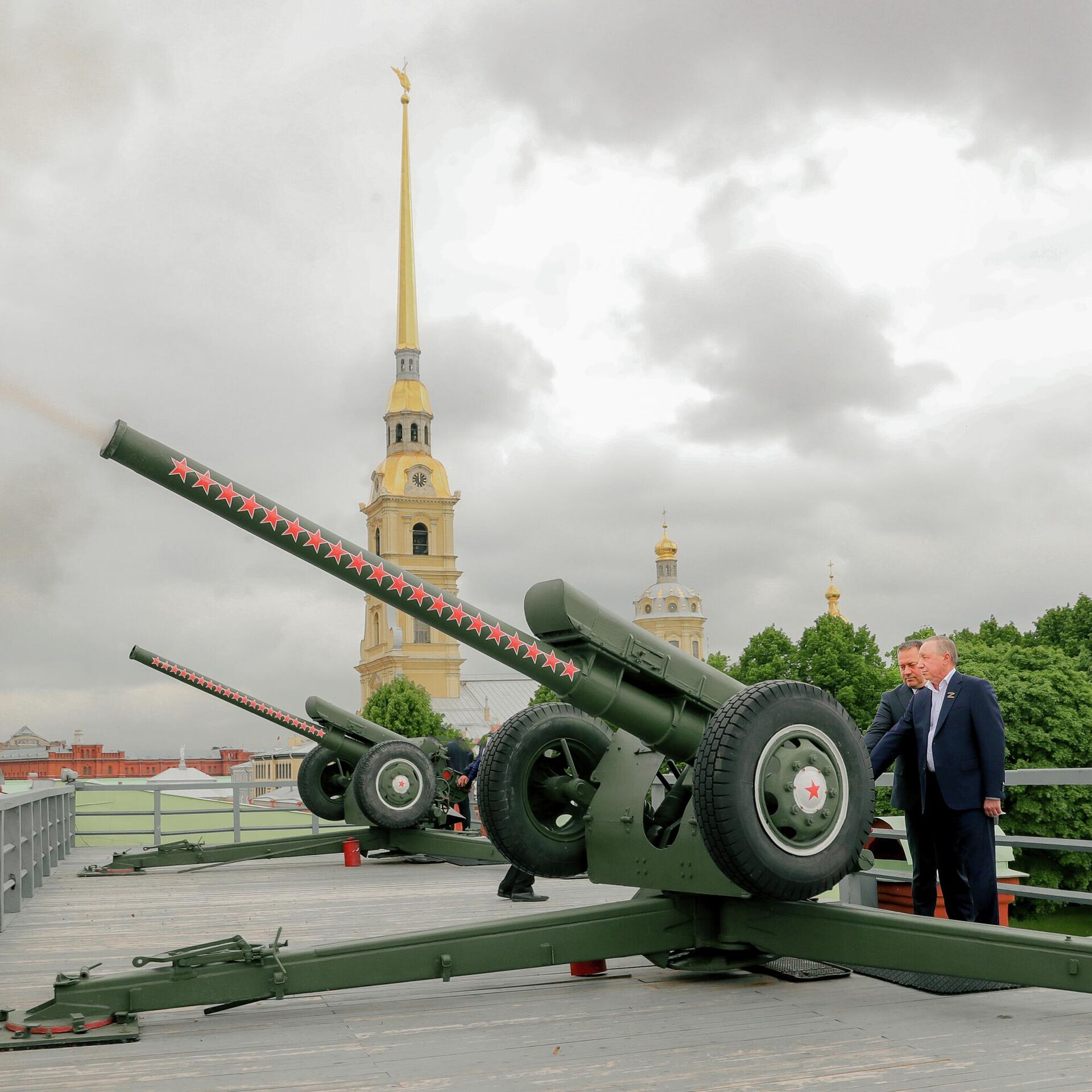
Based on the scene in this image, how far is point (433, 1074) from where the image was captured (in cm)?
411

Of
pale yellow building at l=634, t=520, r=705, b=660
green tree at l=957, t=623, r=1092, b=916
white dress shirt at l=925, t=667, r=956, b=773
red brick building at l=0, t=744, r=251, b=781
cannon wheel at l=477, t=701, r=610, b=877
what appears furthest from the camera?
pale yellow building at l=634, t=520, r=705, b=660

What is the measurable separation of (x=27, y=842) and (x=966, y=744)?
27.4 feet

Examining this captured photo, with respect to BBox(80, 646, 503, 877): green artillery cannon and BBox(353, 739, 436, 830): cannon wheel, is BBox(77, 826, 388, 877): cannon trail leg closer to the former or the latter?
BBox(80, 646, 503, 877): green artillery cannon

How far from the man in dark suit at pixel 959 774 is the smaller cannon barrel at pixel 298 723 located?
7.99 metres

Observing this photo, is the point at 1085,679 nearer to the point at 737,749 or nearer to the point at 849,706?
the point at 849,706

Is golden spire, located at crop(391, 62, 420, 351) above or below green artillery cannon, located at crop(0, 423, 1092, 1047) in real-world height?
above

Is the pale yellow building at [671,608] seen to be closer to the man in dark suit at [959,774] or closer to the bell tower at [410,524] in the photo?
the bell tower at [410,524]

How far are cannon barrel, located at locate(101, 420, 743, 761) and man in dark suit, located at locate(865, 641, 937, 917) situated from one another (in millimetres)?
915

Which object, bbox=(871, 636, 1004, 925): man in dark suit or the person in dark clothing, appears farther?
the person in dark clothing

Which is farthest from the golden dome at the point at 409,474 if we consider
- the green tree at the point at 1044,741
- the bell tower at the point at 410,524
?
the green tree at the point at 1044,741

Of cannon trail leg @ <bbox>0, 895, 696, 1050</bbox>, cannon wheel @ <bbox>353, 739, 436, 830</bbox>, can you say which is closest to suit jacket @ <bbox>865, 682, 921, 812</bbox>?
cannon trail leg @ <bbox>0, 895, 696, 1050</bbox>

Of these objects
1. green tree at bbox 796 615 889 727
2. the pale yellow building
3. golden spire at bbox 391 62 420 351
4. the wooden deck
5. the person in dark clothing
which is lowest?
the wooden deck

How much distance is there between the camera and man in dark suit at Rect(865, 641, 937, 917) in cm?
578

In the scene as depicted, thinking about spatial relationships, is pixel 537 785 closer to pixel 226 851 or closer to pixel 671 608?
pixel 226 851
